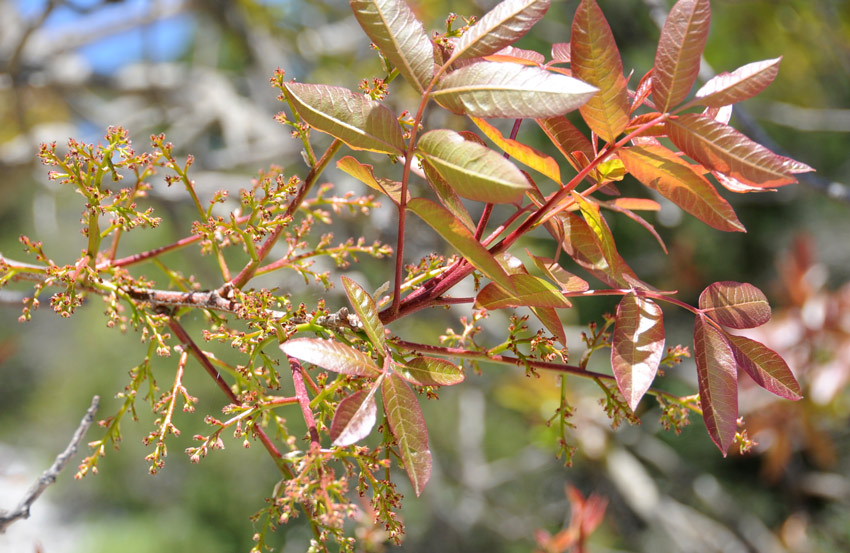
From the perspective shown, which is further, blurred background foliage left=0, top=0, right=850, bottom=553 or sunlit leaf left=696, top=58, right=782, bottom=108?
blurred background foliage left=0, top=0, right=850, bottom=553

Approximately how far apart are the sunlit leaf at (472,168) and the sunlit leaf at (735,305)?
7.6 inches

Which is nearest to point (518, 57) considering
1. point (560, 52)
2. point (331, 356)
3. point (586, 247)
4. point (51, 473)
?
point (560, 52)

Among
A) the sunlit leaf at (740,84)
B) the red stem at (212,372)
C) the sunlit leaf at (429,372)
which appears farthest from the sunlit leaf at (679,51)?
the red stem at (212,372)

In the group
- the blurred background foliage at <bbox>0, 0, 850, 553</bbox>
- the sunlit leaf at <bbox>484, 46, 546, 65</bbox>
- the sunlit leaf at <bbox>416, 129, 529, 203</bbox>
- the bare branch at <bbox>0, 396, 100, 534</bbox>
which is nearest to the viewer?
the sunlit leaf at <bbox>416, 129, 529, 203</bbox>

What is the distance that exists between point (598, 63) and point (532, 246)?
2112 millimetres

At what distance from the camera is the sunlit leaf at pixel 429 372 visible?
0.43 metres

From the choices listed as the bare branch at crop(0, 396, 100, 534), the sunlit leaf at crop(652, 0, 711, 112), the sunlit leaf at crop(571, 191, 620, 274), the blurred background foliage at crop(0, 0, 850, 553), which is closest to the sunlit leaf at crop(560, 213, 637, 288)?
the sunlit leaf at crop(571, 191, 620, 274)

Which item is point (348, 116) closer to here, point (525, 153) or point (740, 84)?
point (525, 153)

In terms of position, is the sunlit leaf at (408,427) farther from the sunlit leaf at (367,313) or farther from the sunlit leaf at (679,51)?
the sunlit leaf at (679,51)

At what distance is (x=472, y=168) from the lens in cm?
36

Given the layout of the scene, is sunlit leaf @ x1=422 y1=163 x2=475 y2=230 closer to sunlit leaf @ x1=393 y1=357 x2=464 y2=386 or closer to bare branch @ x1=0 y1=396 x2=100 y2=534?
sunlit leaf @ x1=393 y1=357 x2=464 y2=386

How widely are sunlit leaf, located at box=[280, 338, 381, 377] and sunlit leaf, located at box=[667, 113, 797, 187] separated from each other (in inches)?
9.7

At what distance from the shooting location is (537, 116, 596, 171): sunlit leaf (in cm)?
45

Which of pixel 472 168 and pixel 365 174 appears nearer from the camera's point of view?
pixel 472 168
